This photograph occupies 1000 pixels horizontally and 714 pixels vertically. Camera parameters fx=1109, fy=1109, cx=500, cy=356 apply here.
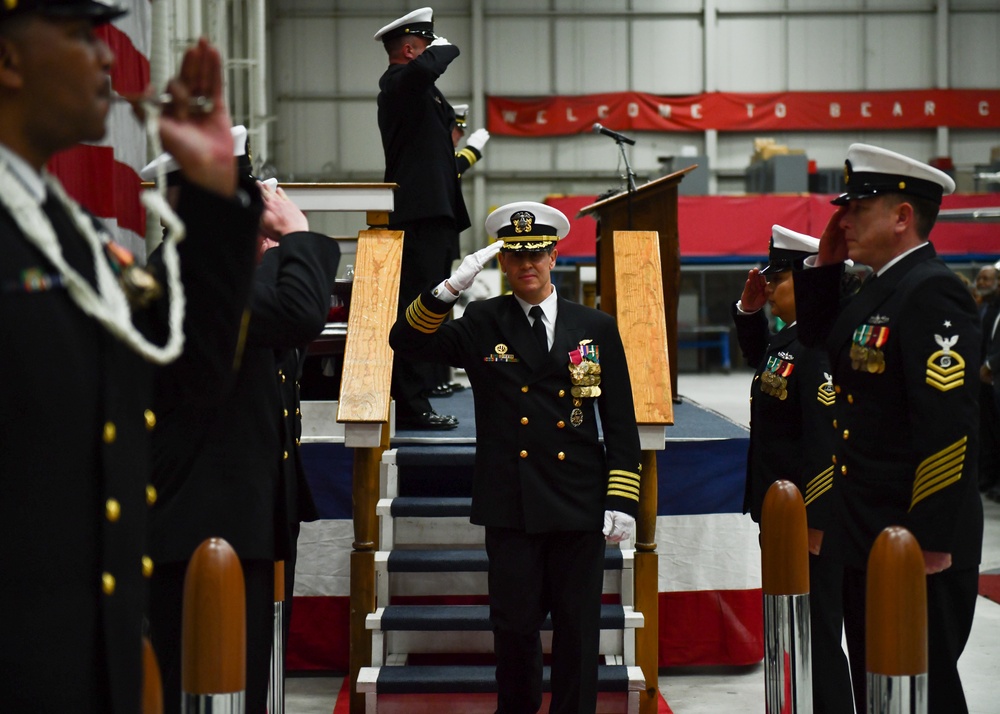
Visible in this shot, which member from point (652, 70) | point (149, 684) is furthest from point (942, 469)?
point (652, 70)

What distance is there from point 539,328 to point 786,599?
1.43m

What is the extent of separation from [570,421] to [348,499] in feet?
5.25

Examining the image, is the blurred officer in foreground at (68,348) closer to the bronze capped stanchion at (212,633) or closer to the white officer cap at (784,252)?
the bronze capped stanchion at (212,633)

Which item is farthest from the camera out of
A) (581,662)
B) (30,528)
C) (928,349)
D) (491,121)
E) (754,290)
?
(491,121)

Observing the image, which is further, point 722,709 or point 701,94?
point 701,94

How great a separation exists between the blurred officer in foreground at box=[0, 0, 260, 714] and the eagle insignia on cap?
2216 millimetres

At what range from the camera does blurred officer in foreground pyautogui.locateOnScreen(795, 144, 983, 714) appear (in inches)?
96.3

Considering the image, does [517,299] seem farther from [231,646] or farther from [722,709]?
[231,646]

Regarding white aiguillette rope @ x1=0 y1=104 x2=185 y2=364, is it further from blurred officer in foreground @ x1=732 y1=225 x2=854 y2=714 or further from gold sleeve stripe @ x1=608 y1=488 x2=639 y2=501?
blurred officer in foreground @ x1=732 y1=225 x2=854 y2=714

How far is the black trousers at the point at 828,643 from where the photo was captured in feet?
11.4

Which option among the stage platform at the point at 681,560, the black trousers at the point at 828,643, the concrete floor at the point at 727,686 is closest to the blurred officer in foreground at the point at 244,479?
the black trousers at the point at 828,643

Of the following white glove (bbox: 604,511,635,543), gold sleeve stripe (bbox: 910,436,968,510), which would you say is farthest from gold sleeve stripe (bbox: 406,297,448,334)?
gold sleeve stripe (bbox: 910,436,968,510)

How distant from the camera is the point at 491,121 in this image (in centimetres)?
1930

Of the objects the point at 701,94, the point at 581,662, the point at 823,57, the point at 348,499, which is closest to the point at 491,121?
the point at 701,94
